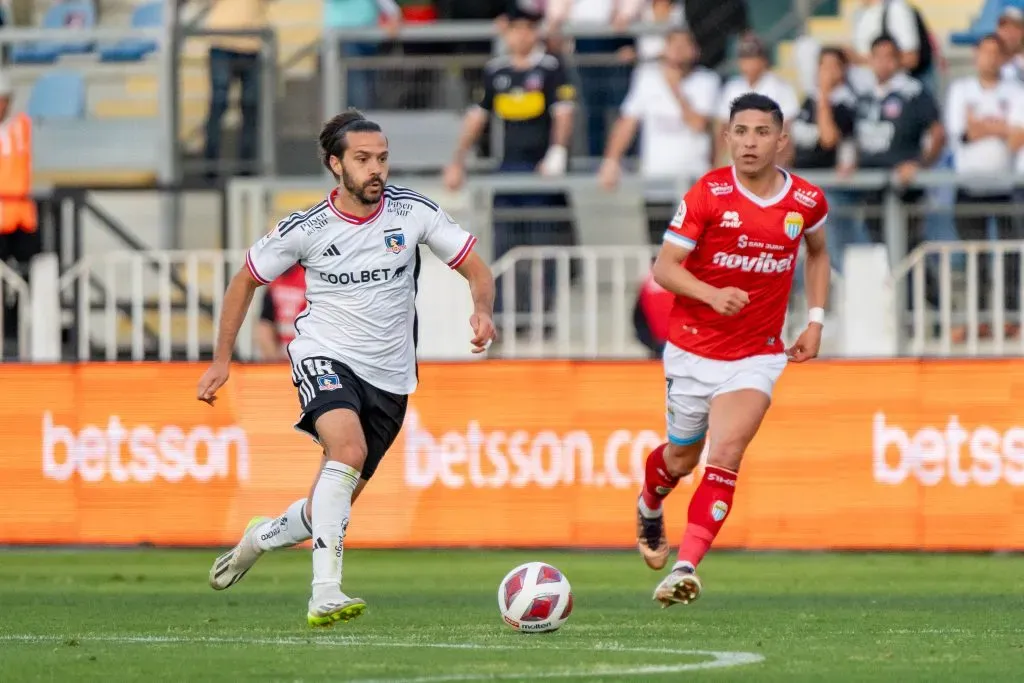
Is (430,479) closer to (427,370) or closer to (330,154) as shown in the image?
(427,370)

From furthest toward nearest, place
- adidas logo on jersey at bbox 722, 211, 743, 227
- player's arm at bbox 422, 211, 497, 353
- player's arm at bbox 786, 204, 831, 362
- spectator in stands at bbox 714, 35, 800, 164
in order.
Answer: spectator in stands at bbox 714, 35, 800, 164 < player's arm at bbox 786, 204, 831, 362 < adidas logo on jersey at bbox 722, 211, 743, 227 < player's arm at bbox 422, 211, 497, 353

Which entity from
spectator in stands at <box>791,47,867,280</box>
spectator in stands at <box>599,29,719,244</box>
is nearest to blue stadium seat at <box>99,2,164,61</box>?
spectator in stands at <box>599,29,719,244</box>

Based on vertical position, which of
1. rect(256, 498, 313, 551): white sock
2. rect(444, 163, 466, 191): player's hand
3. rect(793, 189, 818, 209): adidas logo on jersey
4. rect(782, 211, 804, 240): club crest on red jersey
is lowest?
rect(256, 498, 313, 551): white sock

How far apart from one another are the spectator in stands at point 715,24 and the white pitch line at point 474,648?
1150 centimetres

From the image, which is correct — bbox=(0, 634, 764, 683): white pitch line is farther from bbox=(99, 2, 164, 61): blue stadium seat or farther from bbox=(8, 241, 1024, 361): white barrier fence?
bbox=(99, 2, 164, 61): blue stadium seat

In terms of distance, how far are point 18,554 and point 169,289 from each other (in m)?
2.60

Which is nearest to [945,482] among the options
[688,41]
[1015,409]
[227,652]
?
[1015,409]

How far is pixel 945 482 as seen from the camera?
49.8ft

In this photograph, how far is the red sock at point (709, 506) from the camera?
10.3 m

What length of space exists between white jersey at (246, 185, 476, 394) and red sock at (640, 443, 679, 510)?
2037mm

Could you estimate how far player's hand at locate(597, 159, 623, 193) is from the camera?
17.6 metres

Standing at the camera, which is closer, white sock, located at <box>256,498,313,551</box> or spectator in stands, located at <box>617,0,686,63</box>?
white sock, located at <box>256,498,313,551</box>

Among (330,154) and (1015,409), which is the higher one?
(330,154)

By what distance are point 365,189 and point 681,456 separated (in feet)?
8.75
